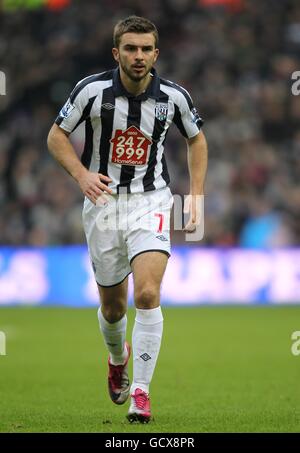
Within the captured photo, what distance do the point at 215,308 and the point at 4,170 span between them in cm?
461

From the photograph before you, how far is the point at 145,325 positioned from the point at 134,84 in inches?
59.0

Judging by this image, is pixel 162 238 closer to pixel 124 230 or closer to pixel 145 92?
pixel 124 230

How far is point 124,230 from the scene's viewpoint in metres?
6.71

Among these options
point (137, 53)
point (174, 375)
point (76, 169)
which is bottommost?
point (174, 375)

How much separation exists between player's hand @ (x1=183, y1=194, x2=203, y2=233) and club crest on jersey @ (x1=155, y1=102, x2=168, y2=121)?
530mm

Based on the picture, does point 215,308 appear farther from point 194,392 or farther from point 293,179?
point 194,392

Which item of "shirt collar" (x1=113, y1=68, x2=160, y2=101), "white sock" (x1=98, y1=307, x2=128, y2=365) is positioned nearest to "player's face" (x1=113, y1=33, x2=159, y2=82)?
"shirt collar" (x1=113, y1=68, x2=160, y2=101)

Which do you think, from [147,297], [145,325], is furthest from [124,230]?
[145,325]

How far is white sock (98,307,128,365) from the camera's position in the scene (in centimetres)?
Answer: 712

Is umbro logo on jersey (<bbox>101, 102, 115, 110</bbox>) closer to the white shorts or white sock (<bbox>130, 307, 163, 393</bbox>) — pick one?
the white shorts

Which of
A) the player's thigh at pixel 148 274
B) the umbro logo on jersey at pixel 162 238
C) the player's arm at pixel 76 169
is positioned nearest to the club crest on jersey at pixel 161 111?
the player's arm at pixel 76 169

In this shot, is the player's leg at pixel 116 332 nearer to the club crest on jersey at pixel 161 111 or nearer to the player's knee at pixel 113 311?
the player's knee at pixel 113 311

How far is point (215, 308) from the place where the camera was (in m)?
16.0

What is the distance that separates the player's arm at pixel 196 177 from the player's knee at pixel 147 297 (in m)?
0.49
